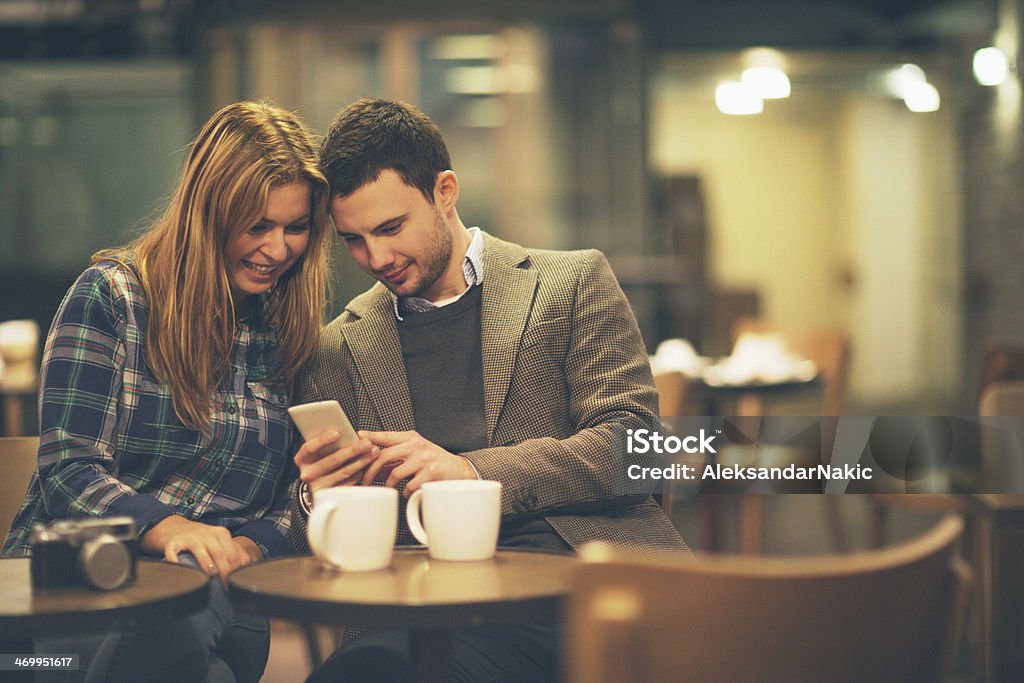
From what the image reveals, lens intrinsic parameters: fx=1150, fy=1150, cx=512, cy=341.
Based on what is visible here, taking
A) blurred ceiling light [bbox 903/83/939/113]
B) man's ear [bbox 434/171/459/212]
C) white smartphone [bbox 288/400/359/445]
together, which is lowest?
white smartphone [bbox 288/400/359/445]

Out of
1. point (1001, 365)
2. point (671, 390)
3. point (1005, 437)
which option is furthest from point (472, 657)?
point (1001, 365)

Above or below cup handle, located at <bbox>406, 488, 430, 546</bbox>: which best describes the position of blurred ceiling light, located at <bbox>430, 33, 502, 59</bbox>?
above

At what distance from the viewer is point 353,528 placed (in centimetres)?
140

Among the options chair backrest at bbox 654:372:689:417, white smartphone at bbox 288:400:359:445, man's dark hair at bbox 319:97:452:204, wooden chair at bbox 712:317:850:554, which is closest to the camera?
white smartphone at bbox 288:400:359:445

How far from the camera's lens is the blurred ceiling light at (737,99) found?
752cm

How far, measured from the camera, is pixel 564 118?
6.76 m

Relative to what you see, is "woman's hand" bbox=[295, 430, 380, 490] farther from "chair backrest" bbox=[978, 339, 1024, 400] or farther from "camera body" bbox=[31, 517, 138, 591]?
"chair backrest" bbox=[978, 339, 1024, 400]

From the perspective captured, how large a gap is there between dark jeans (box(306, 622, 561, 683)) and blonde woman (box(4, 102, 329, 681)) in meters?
0.20

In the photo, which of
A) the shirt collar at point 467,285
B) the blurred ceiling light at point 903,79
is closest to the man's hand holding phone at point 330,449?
the shirt collar at point 467,285

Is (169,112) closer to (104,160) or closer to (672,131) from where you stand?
(104,160)

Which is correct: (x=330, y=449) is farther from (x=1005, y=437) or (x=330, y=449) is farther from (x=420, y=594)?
(x=1005, y=437)

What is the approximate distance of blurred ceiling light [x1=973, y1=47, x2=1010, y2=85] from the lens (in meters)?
7.02

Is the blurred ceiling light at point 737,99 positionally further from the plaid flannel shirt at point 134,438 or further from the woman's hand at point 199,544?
the woman's hand at point 199,544

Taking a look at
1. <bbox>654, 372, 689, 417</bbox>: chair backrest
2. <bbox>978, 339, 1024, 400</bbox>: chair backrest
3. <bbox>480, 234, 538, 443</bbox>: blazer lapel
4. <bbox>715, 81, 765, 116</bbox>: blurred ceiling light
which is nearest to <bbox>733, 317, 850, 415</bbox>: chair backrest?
<bbox>978, 339, 1024, 400</bbox>: chair backrest
